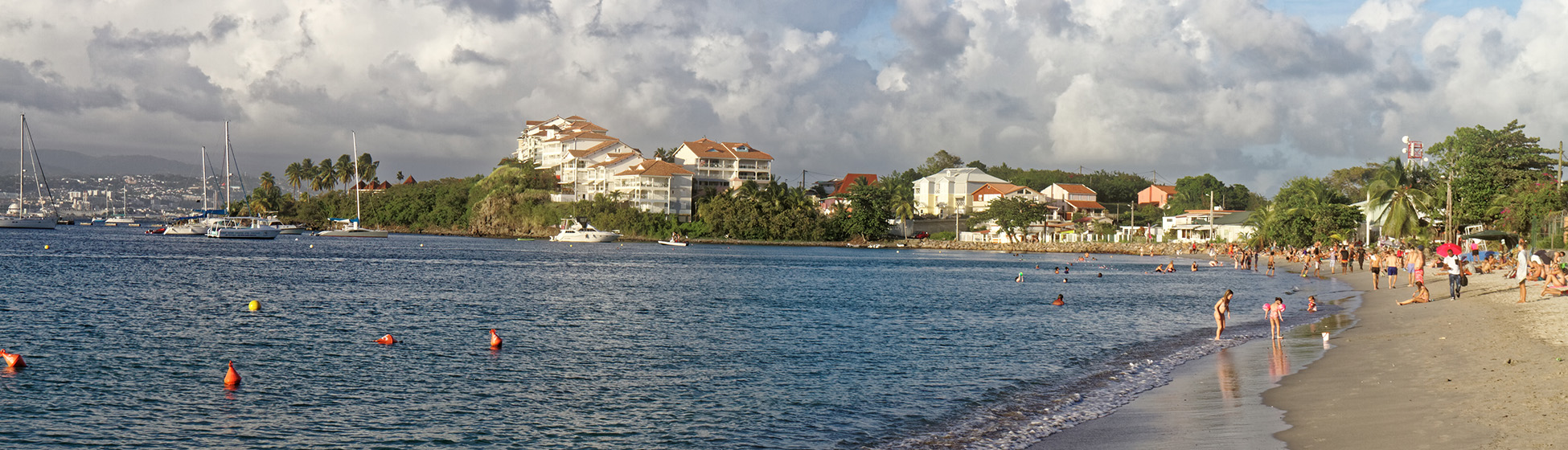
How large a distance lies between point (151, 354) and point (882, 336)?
51.3 ft

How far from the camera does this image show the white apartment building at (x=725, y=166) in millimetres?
142000

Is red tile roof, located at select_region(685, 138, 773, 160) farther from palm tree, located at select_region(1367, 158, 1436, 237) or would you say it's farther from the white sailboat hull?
palm tree, located at select_region(1367, 158, 1436, 237)

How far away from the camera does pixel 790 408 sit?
50.6 feet

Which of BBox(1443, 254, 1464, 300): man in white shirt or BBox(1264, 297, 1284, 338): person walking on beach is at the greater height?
BBox(1443, 254, 1464, 300): man in white shirt

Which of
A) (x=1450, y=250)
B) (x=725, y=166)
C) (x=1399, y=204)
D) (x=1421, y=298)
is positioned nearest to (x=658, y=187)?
(x=725, y=166)

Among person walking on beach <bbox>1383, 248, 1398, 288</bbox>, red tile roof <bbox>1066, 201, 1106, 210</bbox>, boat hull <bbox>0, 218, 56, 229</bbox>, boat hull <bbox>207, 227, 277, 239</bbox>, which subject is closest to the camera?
person walking on beach <bbox>1383, 248, 1398, 288</bbox>

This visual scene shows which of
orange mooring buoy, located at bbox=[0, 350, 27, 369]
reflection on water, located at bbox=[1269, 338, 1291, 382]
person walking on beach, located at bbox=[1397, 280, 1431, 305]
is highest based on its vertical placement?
person walking on beach, located at bbox=[1397, 280, 1431, 305]

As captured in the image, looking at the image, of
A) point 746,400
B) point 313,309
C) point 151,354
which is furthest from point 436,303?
point 746,400

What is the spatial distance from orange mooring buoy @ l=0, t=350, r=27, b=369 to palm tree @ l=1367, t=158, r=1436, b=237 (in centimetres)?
7281

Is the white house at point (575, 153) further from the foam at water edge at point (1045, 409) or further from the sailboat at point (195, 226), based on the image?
the foam at water edge at point (1045, 409)

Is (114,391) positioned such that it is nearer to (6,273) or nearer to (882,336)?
(882,336)

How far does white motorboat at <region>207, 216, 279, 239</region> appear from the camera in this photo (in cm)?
10806

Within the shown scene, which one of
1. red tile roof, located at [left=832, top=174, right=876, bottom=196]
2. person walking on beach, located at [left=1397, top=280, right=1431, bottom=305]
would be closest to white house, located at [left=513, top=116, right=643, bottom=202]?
red tile roof, located at [left=832, top=174, right=876, bottom=196]

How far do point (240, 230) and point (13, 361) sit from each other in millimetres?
100974
